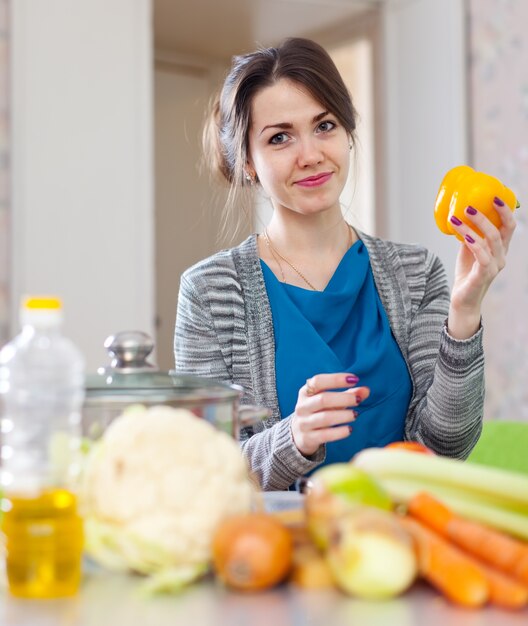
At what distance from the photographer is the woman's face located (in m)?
1.64

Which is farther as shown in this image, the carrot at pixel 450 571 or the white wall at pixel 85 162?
the white wall at pixel 85 162

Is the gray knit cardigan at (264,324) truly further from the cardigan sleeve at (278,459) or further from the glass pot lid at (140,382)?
the glass pot lid at (140,382)

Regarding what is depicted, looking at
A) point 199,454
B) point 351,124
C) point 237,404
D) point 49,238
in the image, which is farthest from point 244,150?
point 49,238

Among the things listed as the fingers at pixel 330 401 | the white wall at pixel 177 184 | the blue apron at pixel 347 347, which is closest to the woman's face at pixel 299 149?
the blue apron at pixel 347 347

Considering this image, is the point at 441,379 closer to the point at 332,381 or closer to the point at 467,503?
the point at 332,381

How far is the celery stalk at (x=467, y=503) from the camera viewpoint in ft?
2.30

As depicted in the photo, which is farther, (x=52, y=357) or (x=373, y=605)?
(x=52, y=357)

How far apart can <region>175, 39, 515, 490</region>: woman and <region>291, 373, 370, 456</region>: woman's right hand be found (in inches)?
15.2

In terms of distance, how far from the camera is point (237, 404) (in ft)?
2.84

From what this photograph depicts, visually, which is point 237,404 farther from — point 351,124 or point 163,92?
point 163,92

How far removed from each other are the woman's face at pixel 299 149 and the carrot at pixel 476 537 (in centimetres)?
99

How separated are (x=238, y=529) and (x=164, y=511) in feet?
0.19

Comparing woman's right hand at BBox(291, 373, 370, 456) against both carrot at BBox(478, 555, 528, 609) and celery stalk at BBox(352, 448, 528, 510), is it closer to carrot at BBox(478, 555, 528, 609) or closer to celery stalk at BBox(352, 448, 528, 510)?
celery stalk at BBox(352, 448, 528, 510)

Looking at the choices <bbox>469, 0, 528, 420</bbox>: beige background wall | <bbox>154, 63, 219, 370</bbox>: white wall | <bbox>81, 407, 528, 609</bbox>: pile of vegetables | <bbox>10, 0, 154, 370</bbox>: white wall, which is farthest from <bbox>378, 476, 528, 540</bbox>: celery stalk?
<bbox>154, 63, 219, 370</bbox>: white wall
